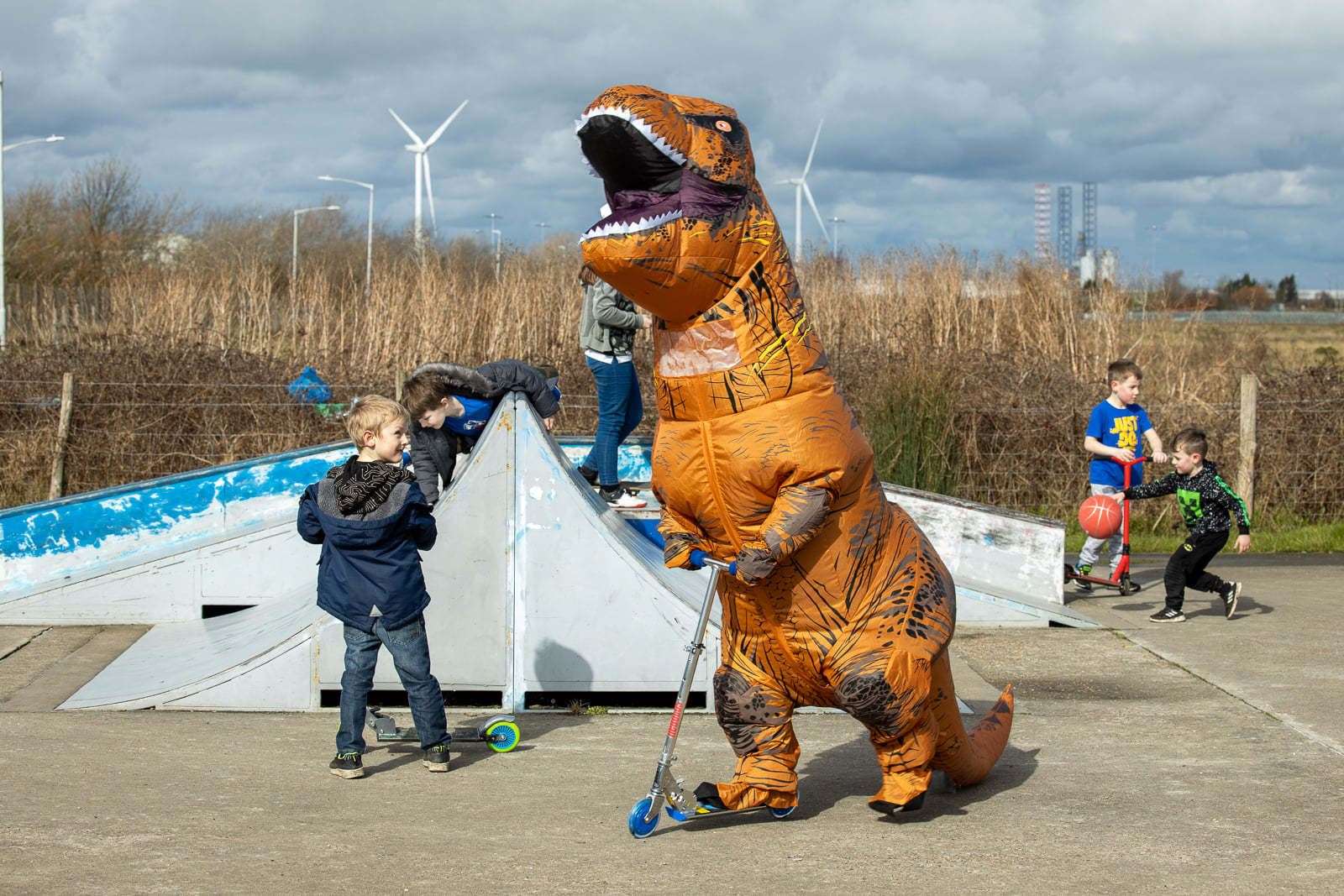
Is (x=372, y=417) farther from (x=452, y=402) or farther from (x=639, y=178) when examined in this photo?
(x=452, y=402)

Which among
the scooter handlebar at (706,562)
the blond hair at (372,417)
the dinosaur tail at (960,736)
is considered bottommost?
the dinosaur tail at (960,736)

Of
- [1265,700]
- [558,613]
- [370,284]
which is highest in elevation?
[370,284]

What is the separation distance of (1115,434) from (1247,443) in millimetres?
3613

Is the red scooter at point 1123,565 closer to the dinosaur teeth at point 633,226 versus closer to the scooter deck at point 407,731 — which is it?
the scooter deck at point 407,731

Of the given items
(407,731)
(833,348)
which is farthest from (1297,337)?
(407,731)

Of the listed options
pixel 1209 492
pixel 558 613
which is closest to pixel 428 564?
pixel 558 613

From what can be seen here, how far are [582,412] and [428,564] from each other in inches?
306

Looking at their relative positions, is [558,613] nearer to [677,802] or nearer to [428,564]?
[428,564]

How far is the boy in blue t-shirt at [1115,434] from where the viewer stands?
9.62 metres

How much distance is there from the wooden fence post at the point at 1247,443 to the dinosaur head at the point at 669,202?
925 cm

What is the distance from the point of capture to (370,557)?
207 inches

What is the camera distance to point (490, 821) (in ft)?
15.6

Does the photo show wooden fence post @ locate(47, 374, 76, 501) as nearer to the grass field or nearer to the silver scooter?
the silver scooter

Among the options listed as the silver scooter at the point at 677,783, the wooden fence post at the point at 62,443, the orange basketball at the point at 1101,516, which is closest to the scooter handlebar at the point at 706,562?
the silver scooter at the point at 677,783
